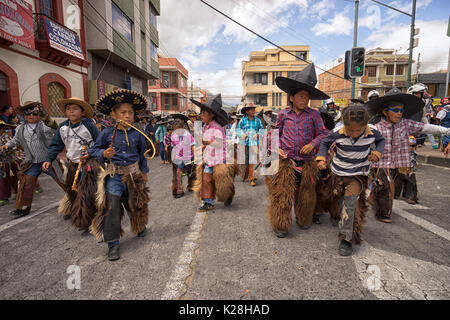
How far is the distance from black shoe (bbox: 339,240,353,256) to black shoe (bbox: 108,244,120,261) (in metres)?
2.56

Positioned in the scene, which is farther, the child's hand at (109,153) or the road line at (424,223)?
the road line at (424,223)

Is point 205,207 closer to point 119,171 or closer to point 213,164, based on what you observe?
point 213,164

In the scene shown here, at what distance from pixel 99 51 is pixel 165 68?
27.6 meters

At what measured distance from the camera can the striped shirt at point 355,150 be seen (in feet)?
9.39

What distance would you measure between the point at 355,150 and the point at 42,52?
12.7 m

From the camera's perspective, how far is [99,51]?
1438 cm

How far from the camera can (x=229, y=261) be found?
104 inches

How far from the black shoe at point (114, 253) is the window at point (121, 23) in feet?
53.8

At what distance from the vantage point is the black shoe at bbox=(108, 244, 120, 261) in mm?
2762

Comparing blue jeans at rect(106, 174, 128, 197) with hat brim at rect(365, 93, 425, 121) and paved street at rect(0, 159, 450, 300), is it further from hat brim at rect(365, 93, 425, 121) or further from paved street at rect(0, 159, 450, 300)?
hat brim at rect(365, 93, 425, 121)

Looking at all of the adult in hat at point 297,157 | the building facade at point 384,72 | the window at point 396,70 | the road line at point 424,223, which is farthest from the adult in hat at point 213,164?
the window at point 396,70

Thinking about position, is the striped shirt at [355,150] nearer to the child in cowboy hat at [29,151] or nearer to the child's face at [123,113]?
the child's face at [123,113]
